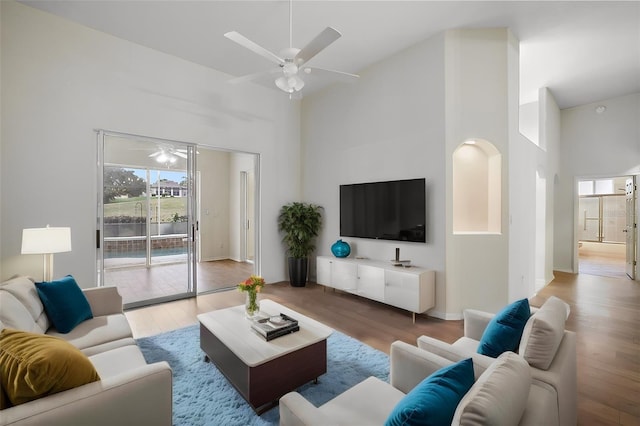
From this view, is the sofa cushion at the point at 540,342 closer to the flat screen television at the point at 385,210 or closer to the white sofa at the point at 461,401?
the white sofa at the point at 461,401

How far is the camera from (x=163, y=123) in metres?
4.21

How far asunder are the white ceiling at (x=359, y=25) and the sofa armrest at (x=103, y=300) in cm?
304

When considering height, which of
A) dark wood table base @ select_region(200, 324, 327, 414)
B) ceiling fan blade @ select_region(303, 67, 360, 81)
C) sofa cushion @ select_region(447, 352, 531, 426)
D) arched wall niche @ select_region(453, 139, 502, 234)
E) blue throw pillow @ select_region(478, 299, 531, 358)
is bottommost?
dark wood table base @ select_region(200, 324, 327, 414)

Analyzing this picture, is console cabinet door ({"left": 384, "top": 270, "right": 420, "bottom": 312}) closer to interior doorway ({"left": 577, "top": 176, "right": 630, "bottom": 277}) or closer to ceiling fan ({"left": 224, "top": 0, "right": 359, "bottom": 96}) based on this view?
ceiling fan ({"left": 224, "top": 0, "right": 359, "bottom": 96})

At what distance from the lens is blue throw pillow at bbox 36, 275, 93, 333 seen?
7.22 feet

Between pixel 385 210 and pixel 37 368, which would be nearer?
pixel 37 368

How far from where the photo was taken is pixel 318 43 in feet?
7.59

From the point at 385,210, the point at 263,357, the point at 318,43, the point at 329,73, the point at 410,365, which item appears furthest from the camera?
the point at 385,210

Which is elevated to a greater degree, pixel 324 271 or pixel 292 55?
pixel 292 55

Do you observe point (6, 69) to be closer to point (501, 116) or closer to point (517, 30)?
point (501, 116)

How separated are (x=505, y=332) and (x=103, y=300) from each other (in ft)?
10.4

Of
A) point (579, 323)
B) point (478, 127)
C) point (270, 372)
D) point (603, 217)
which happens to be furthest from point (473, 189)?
point (603, 217)

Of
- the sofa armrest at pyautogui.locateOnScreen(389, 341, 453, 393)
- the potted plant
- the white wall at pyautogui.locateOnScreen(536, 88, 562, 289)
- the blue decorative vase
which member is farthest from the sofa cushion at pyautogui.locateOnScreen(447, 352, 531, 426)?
the white wall at pyautogui.locateOnScreen(536, 88, 562, 289)

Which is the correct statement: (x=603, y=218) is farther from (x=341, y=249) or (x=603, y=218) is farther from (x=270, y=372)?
(x=270, y=372)
